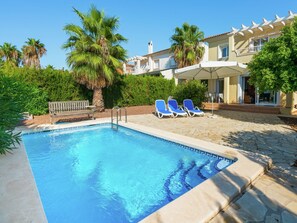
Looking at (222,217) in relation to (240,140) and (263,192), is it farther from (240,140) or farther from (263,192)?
(240,140)

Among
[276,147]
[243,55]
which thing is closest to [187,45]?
[243,55]

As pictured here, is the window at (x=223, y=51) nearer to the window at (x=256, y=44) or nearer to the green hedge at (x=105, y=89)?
the window at (x=256, y=44)

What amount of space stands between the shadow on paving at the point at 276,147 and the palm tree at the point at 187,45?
49.5 feet

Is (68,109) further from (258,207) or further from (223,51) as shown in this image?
(223,51)

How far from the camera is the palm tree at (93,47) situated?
40.5ft

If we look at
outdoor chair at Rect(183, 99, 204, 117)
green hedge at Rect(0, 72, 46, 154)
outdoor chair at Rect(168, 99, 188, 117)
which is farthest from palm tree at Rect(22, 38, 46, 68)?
green hedge at Rect(0, 72, 46, 154)

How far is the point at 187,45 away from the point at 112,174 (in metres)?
19.4

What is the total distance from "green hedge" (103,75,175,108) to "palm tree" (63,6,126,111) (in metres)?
2.42

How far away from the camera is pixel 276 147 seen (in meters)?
6.23

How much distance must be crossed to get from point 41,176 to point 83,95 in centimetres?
1027

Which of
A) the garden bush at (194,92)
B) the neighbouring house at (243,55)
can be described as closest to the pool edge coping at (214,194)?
the neighbouring house at (243,55)

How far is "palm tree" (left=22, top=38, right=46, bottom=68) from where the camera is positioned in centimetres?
3203

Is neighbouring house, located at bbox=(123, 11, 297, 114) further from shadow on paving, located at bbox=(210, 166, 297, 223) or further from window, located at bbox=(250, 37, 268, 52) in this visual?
shadow on paving, located at bbox=(210, 166, 297, 223)

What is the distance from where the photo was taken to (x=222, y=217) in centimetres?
295
